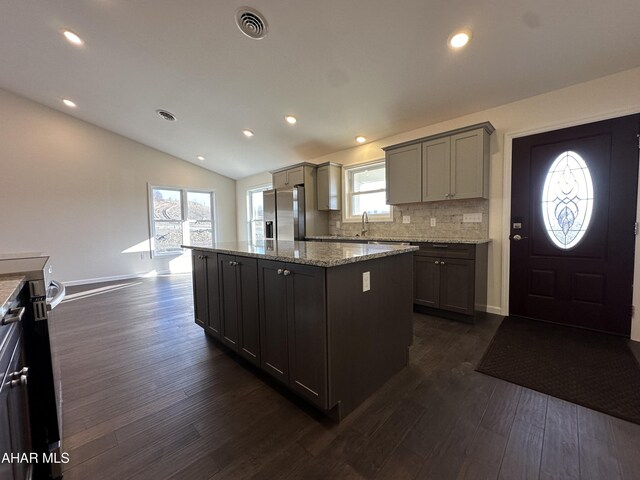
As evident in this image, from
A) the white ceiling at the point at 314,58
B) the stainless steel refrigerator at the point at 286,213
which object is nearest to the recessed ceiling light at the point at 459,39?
the white ceiling at the point at 314,58

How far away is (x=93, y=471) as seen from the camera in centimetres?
124

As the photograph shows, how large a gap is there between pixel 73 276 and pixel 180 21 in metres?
5.02

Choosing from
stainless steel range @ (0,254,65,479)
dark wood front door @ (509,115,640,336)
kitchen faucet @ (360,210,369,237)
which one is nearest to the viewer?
stainless steel range @ (0,254,65,479)

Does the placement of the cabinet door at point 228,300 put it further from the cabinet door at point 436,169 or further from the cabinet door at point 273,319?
the cabinet door at point 436,169

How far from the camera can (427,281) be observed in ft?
10.4

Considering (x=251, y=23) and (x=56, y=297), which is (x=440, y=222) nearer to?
(x=251, y=23)

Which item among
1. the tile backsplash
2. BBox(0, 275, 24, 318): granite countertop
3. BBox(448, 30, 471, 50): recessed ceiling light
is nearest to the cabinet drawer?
the tile backsplash

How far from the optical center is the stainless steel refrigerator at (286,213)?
15.2 feet

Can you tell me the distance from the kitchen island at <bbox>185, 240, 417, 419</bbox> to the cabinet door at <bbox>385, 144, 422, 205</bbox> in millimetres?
1754

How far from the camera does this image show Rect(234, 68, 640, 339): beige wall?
2455mm

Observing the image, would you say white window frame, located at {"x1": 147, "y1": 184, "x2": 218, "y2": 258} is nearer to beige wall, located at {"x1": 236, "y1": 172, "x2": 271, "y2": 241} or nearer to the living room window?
the living room window

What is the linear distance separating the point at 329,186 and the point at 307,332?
342 cm

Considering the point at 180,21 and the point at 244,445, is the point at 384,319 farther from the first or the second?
the point at 180,21

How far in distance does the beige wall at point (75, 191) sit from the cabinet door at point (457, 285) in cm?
594
